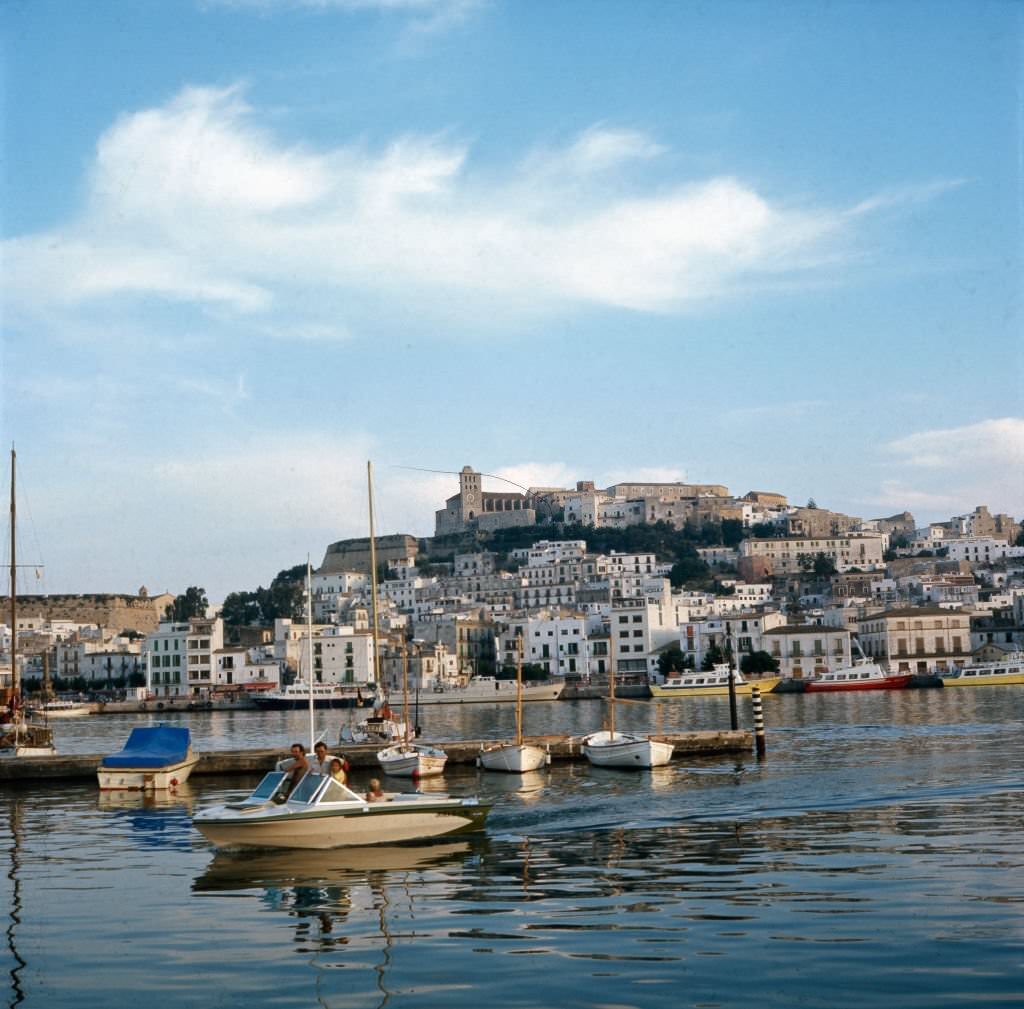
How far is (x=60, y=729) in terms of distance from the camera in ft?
297

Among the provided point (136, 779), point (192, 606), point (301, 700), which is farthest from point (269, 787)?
point (192, 606)

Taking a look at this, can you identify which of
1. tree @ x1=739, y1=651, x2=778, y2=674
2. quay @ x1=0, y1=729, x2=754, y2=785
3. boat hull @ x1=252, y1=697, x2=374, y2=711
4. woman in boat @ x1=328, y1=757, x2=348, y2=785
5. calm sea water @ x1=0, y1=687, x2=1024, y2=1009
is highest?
woman in boat @ x1=328, y1=757, x2=348, y2=785

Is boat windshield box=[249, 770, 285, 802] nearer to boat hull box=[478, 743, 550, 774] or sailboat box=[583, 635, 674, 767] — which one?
boat hull box=[478, 743, 550, 774]

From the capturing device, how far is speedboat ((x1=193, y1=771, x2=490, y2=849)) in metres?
22.8

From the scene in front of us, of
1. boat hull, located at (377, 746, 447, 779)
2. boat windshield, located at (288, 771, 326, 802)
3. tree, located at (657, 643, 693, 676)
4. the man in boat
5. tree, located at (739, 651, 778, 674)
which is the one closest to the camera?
boat windshield, located at (288, 771, 326, 802)

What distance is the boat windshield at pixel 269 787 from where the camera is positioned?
77.3 feet

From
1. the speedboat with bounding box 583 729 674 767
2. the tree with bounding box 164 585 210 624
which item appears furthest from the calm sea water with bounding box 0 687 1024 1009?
the tree with bounding box 164 585 210 624

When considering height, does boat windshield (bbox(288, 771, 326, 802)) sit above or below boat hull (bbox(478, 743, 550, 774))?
above

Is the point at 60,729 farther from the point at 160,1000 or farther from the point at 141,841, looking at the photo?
the point at 160,1000

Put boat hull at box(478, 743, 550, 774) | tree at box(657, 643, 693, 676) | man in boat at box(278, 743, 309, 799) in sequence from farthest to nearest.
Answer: tree at box(657, 643, 693, 676)
boat hull at box(478, 743, 550, 774)
man in boat at box(278, 743, 309, 799)

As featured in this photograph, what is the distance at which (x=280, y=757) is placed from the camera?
136ft

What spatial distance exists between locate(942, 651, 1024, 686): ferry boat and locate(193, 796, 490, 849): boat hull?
99262 mm

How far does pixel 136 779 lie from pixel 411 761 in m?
7.47

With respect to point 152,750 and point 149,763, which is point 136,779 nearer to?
point 149,763
